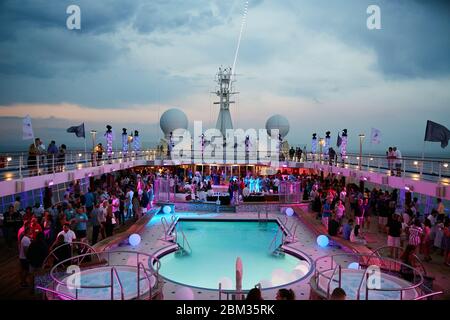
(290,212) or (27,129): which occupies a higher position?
(27,129)

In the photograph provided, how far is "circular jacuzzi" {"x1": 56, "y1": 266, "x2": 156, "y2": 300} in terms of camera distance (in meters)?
6.07

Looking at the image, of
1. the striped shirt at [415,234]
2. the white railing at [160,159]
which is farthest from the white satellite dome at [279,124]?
the striped shirt at [415,234]

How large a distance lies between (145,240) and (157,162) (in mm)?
12061

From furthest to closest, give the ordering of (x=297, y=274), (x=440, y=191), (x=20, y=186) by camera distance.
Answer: (x=20, y=186)
(x=440, y=191)
(x=297, y=274)

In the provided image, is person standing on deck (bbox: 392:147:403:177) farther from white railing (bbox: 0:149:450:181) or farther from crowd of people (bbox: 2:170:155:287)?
crowd of people (bbox: 2:170:155:287)

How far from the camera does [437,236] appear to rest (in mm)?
9188

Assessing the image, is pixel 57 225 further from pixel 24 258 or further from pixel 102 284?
pixel 102 284

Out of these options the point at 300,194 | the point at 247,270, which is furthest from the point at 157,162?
the point at 247,270

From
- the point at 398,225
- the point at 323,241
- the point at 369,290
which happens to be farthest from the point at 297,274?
the point at 398,225

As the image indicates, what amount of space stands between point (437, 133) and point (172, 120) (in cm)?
2406

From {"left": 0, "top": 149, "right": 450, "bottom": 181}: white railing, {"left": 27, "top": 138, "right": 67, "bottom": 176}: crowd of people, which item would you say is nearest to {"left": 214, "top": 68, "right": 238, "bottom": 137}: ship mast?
{"left": 0, "top": 149, "right": 450, "bottom": 181}: white railing

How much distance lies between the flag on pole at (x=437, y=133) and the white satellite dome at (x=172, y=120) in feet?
76.4

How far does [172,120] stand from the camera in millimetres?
31438
